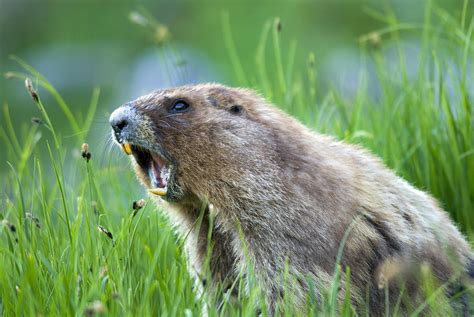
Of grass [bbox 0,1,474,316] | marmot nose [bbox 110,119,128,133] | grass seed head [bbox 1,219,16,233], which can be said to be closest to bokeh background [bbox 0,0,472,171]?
grass [bbox 0,1,474,316]

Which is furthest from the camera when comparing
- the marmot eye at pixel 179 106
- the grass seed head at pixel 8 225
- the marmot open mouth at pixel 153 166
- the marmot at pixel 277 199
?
the marmot eye at pixel 179 106

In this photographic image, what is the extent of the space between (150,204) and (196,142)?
719mm

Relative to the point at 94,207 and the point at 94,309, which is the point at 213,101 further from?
the point at 94,309

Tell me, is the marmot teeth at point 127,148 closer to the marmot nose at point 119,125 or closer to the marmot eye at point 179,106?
the marmot nose at point 119,125

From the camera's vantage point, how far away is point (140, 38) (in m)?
16.8

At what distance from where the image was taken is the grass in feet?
12.1

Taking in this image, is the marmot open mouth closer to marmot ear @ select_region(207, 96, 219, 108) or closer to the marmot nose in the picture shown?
the marmot nose

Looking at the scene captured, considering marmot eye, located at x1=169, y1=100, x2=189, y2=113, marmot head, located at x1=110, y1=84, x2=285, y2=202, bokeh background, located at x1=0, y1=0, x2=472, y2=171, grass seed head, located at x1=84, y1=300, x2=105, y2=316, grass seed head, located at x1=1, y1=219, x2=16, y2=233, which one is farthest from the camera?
bokeh background, located at x1=0, y1=0, x2=472, y2=171

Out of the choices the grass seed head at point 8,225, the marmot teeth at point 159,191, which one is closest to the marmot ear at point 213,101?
the marmot teeth at point 159,191

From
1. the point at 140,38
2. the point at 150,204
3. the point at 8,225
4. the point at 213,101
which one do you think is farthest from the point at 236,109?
the point at 140,38

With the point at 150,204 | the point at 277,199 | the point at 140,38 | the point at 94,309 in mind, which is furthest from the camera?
the point at 140,38

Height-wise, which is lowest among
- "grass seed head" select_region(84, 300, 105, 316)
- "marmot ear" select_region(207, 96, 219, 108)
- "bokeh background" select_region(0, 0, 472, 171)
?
"bokeh background" select_region(0, 0, 472, 171)

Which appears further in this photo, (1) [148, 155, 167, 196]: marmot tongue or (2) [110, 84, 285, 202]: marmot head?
(1) [148, 155, 167, 196]: marmot tongue

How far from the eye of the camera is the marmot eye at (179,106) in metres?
4.43
